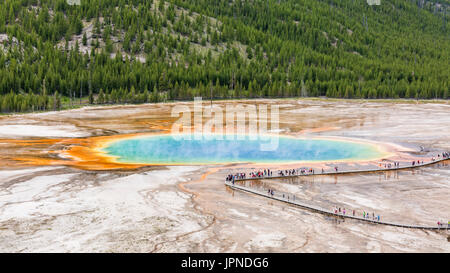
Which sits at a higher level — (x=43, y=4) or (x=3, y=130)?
(x=43, y=4)

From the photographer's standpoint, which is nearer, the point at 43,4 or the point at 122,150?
the point at 122,150

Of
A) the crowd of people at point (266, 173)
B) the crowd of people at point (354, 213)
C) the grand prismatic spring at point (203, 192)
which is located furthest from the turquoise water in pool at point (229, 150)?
the crowd of people at point (354, 213)

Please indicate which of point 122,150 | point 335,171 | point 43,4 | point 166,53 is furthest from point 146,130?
point 43,4

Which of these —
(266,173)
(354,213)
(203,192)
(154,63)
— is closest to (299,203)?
(354,213)

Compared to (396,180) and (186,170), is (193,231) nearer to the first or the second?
(186,170)

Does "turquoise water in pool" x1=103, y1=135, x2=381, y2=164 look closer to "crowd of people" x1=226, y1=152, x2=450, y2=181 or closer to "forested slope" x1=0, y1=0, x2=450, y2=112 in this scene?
"crowd of people" x1=226, y1=152, x2=450, y2=181

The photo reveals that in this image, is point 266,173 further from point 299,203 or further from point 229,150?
point 229,150
